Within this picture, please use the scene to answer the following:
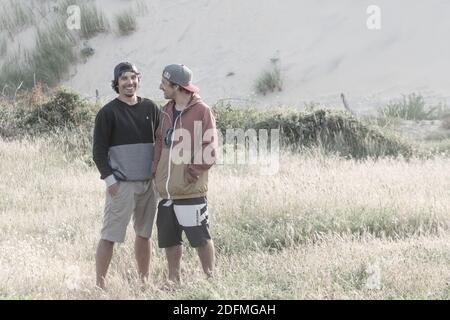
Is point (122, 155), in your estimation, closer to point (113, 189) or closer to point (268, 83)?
point (113, 189)

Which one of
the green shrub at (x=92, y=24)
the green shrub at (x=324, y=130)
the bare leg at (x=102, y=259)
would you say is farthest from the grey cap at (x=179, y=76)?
the green shrub at (x=92, y=24)

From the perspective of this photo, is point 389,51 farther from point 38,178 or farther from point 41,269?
point 41,269

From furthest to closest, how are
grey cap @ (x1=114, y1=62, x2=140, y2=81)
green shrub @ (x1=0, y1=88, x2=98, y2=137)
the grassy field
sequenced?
1. green shrub @ (x1=0, y1=88, x2=98, y2=137)
2. grey cap @ (x1=114, y1=62, x2=140, y2=81)
3. the grassy field

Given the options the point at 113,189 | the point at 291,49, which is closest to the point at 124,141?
the point at 113,189

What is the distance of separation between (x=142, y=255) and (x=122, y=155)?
84 cm

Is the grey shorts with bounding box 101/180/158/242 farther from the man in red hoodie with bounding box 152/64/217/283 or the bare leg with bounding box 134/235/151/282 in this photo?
the man in red hoodie with bounding box 152/64/217/283

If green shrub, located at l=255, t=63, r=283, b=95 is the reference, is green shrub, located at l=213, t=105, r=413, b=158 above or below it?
below

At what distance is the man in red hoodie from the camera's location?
6.18 m

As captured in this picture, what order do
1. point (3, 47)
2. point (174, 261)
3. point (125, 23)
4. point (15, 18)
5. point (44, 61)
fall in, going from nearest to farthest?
1. point (174, 261)
2. point (44, 61)
3. point (125, 23)
4. point (3, 47)
5. point (15, 18)

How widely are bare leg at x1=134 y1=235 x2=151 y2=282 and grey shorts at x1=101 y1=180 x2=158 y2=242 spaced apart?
66 millimetres

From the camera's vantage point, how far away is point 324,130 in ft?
43.1

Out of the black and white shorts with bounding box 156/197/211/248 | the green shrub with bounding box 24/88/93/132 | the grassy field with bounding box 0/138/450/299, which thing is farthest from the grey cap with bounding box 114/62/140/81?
the green shrub with bounding box 24/88/93/132

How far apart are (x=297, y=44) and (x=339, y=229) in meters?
12.2

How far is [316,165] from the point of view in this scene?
1087 cm
